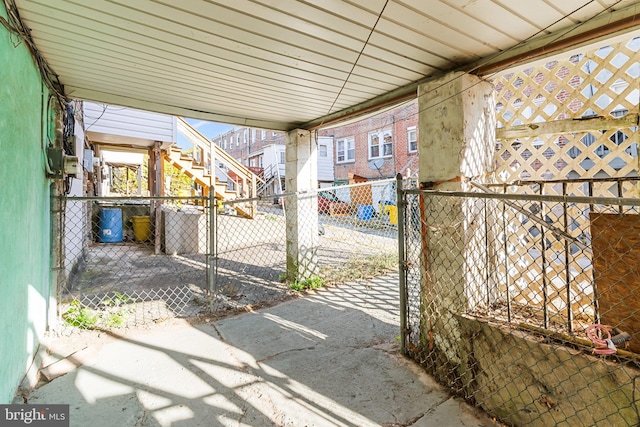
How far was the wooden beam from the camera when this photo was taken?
8.52 feet

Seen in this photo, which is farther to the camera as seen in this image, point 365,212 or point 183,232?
point 365,212

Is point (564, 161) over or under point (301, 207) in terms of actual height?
over

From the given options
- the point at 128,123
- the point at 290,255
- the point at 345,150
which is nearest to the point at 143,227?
the point at 128,123

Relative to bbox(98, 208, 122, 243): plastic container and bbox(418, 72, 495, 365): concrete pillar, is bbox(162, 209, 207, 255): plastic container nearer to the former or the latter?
bbox(98, 208, 122, 243): plastic container

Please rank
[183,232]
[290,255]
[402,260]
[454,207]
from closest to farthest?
[454,207] < [402,260] < [290,255] < [183,232]

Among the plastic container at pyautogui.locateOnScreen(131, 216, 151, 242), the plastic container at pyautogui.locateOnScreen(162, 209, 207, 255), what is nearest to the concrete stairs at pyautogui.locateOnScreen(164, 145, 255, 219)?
the plastic container at pyautogui.locateOnScreen(162, 209, 207, 255)

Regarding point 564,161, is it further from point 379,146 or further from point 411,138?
point 379,146

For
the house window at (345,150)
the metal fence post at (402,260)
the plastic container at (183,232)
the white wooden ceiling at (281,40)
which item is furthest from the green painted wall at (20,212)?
the house window at (345,150)

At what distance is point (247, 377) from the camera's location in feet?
8.50

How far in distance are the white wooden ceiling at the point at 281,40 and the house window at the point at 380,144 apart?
1374 centimetres

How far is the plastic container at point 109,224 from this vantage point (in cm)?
884

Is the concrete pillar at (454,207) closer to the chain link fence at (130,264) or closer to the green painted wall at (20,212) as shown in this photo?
the chain link fence at (130,264)

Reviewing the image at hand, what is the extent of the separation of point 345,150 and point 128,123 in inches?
521

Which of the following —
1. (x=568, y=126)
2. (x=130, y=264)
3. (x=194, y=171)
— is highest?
(x=194, y=171)
